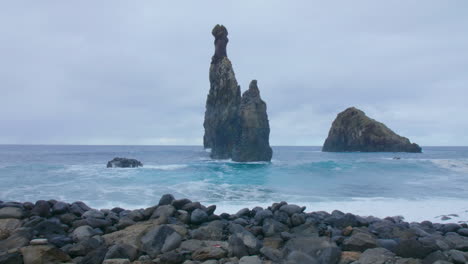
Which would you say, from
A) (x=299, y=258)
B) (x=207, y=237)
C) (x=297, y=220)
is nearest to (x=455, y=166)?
(x=297, y=220)

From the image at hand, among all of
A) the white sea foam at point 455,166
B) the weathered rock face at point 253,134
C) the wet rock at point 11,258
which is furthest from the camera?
the weathered rock face at point 253,134

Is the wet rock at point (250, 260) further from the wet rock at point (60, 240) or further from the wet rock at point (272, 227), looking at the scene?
the wet rock at point (60, 240)

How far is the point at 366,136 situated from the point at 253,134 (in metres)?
50.6

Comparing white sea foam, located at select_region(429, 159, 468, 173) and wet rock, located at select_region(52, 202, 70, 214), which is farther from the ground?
wet rock, located at select_region(52, 202, 70, 214)

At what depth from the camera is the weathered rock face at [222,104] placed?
4872 centimetres

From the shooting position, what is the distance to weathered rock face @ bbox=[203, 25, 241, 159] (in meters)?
48.7

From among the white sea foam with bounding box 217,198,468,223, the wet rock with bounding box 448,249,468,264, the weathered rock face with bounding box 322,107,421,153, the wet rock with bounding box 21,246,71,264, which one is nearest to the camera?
the wet rock with bounding box 21,246,71,264

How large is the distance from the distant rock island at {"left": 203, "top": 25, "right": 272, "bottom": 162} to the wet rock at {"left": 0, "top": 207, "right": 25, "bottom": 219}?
38.0m

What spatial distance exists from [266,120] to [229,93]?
7.00 meters

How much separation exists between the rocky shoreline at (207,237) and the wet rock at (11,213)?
0.05 feet

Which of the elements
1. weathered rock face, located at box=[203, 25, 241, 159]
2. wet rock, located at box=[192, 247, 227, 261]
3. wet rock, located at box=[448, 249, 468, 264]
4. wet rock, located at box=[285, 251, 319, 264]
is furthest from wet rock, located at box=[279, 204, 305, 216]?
weathered rock face, located at box=[203, 25, 241, 159]

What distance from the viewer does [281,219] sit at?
23.4 ft

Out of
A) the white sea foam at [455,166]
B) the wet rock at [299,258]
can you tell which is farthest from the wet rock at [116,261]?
the white sea foam at [455,166]

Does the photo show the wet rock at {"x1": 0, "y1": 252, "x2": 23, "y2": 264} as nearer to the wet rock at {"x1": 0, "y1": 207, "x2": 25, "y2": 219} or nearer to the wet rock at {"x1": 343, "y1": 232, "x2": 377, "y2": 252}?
the wet rock at {"x1": 0, "y1": 207, "x2": 25, "y2": 219}
